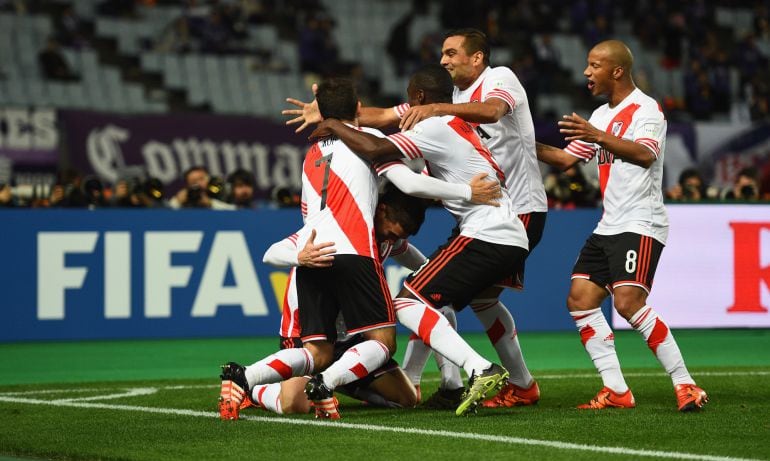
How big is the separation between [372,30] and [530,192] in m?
18.1

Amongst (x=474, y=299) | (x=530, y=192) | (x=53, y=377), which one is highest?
(x=530, y=192)

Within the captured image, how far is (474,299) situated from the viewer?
8430mm

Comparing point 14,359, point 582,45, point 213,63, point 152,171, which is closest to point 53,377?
point 14,359

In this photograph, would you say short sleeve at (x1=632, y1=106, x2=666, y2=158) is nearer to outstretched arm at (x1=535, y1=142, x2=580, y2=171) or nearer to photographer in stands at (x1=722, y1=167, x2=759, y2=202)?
outstretched arm at (x1=535, y1=142, x2=580, y2=171)

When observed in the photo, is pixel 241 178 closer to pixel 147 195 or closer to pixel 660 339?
pixel 147 195

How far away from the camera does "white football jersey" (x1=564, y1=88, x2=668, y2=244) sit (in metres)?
7.98

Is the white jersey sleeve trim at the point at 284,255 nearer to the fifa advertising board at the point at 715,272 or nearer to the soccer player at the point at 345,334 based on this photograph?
the soccer player at the point at 345,334

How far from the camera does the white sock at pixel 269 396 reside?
25.8 ft

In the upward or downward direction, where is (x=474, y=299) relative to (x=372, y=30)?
downward

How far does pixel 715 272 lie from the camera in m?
13.9

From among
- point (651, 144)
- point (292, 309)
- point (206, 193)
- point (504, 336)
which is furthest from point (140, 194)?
point (651, 144)

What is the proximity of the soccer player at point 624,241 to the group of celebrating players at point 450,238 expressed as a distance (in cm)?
1

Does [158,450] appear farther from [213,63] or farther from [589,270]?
[213,63]

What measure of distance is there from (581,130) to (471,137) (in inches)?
27.1
